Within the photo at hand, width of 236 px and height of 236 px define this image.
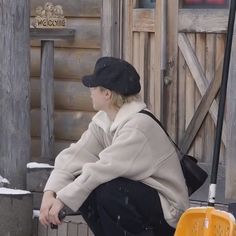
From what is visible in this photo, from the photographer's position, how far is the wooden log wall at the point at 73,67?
775cm

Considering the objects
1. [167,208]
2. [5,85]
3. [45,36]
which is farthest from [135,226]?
[45,36]

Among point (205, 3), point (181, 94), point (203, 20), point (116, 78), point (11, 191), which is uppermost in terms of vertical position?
point (205, 3)

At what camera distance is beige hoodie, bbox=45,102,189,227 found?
16.9 feet

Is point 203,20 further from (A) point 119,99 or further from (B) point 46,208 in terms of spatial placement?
(B) point 46,208

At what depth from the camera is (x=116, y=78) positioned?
5.31m

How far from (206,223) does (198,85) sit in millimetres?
2378

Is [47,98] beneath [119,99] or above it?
beneath

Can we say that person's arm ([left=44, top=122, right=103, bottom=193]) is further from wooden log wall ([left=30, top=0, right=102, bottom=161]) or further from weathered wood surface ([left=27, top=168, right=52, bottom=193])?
wooden log wall ([left=30, top=0, right=102, bottom=161])

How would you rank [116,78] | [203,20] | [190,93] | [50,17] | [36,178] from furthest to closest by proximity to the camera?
[50,17]
[190,93]
[203,20]
[36,178]
[116,78]

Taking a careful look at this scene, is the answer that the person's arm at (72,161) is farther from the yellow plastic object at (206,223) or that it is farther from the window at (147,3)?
the window at (147,3)

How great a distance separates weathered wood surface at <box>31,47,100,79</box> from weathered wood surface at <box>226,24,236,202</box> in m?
1.92

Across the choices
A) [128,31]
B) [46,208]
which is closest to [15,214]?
[46,208]

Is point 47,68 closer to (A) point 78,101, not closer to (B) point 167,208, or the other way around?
(A) point 78,101

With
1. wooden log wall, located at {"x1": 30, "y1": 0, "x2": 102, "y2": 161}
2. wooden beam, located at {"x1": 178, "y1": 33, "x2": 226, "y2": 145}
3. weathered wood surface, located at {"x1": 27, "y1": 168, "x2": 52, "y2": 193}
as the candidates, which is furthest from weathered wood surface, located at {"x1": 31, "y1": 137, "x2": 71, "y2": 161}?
wooden beam, located at {"x1": 178, "y1": 33, "x2": 226, "y2": 145}
